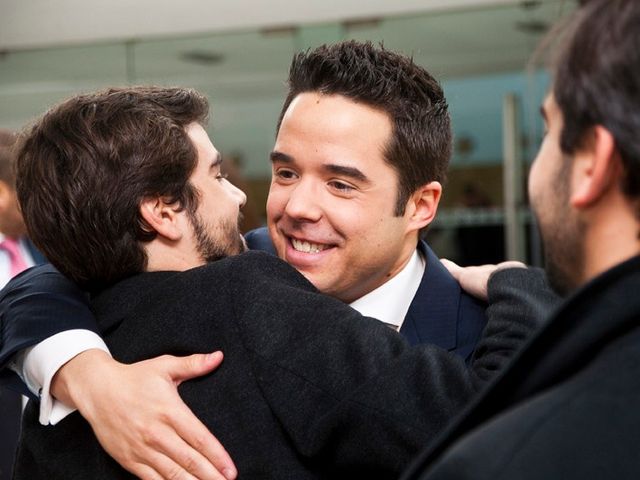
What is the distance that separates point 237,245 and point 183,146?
0.77 ft

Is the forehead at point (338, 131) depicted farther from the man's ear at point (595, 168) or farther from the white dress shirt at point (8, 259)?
the white dress shirt at point (8, 259)

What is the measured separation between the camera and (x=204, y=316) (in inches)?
65.9

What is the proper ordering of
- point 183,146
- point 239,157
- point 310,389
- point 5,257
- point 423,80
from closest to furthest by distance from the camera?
point 310,389 → point 183,146 → point 423,80 → point 5,257 → point 239,157

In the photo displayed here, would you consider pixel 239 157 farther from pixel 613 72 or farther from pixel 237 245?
pixel 613 72

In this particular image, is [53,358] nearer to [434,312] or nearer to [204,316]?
[204,316]

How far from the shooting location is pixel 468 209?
6.88 m

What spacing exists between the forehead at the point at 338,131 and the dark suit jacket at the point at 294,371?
1.56ft

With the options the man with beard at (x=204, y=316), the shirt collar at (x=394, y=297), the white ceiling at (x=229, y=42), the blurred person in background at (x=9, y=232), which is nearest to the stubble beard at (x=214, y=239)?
the man with beard at (x=204, y=316)

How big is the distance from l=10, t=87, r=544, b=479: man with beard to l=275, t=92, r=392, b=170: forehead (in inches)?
8.2

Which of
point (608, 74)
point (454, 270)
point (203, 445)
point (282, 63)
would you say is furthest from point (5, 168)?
point (282, 63)

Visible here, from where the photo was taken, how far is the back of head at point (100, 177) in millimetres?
1844

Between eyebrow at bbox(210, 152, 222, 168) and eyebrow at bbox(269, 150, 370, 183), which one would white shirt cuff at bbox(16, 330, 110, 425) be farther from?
eyebrow at bbox(269, 150, 370, 183)

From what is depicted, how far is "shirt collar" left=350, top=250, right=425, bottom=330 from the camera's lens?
7.08 feet

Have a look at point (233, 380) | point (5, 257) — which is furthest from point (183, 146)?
point (5, 257)
